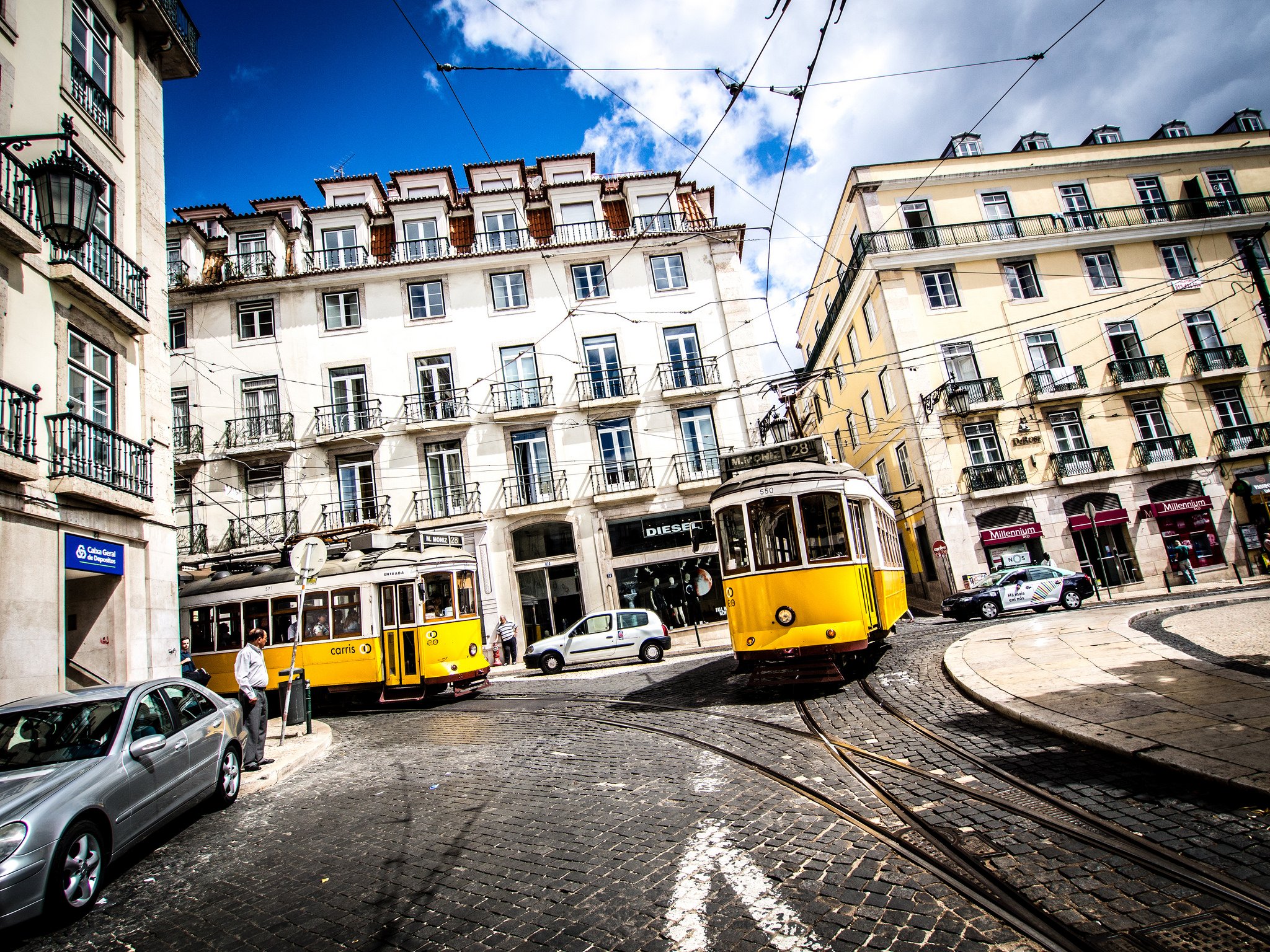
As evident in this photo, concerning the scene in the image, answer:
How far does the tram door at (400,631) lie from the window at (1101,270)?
92.3 feet

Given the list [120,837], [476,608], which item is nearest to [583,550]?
[476,608]

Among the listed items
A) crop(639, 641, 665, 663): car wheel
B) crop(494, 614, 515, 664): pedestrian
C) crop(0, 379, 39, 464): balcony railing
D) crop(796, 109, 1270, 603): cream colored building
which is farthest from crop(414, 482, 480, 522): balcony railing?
crop(796, 109, 1270, 603): cream colored building

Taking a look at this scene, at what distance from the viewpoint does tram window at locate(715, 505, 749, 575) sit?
10.0 meters

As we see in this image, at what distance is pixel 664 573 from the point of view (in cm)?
2433

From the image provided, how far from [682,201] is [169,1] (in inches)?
702

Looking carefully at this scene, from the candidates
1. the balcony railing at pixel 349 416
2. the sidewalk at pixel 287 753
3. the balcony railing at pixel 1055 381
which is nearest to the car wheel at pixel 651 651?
the sidewalk at pixel 287 753

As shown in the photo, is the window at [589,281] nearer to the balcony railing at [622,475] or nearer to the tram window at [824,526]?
the balcony railing at [622,475]

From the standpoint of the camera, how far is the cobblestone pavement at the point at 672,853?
10.6 feet

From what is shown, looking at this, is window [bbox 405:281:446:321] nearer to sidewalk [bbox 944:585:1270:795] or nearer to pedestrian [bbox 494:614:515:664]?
pedestrian [bbox 494:614:515:664]

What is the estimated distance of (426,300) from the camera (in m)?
26.1

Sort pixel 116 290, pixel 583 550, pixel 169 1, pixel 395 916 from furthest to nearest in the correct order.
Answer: pixel 583 550 → pixel 169 1 → pixel 116 290 → pixel 395 916

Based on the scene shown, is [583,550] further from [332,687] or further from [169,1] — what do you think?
[169,1]

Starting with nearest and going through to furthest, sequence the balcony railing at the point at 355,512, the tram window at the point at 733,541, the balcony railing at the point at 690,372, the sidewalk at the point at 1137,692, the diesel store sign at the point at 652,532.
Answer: the sidewalk at the point at 1137,692 → the tram window at the point at 733,541 → the balcony railing at the point at 355,512 → the diesel store sign at the point at 652,532 → the balcony railing at the point at 690,372

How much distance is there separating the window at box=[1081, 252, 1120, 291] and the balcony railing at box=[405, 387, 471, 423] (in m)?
24.8
